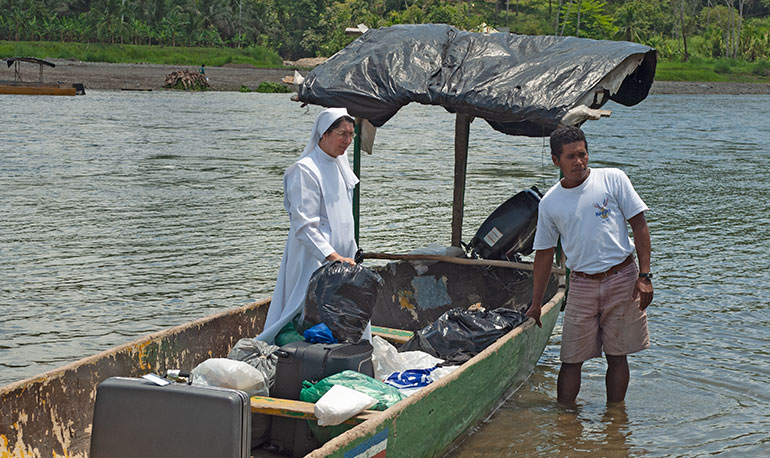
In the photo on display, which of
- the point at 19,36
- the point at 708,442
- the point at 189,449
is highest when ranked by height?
the point at 19,36

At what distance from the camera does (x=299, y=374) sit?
4.82 meters

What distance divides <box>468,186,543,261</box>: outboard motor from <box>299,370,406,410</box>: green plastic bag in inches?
124

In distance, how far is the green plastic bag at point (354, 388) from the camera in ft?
15.3

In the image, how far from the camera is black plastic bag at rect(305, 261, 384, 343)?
5.23 metres

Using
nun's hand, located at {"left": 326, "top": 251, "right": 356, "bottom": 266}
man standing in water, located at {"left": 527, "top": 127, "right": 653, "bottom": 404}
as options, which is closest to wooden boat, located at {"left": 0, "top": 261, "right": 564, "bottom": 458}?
man standing in water, located at {"left": 527, "top": 127, "right": 653, "bottom": 404}

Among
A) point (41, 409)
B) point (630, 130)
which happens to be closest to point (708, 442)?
point (41, 409)

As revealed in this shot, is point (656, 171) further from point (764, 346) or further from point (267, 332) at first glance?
point (267, 332)

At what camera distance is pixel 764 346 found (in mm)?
8344

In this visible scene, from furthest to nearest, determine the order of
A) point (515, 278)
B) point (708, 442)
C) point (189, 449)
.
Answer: point (515, 278) < point (708, 442) < point (189, 449)

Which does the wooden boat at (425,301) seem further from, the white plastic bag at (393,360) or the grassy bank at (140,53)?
the grassy bank at (140,53)

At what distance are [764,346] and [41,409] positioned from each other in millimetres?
6332

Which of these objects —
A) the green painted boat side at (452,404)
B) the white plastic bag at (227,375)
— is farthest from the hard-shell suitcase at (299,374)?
the green painted boat side at (452,404)

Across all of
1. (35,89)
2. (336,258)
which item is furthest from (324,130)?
(35,89)

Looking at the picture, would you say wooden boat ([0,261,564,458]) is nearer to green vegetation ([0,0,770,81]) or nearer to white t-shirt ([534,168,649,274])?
white t-shirt ([534,168,649,274])
